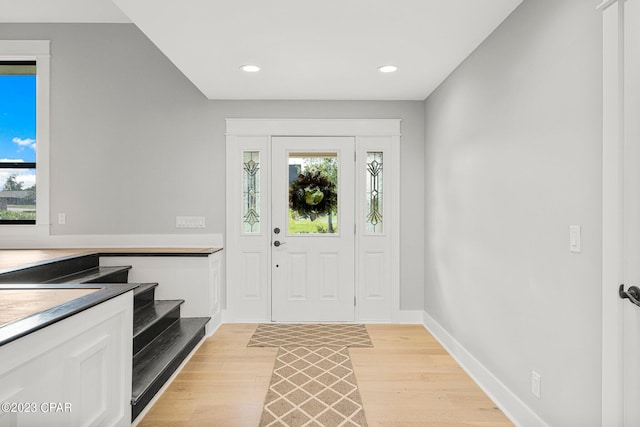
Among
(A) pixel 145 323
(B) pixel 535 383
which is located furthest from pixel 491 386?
(A) pixel 145 323

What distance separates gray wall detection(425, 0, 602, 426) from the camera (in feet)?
5.72

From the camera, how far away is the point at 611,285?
1591mm

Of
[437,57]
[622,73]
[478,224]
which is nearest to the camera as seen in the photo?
[622,73]

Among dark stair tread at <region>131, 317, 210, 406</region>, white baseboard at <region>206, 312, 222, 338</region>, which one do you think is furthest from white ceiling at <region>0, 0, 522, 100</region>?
white baseboard at <region>206, 312, 222, 338</region>

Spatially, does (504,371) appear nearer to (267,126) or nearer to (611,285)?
(611,285)

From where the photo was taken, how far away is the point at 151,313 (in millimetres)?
3232

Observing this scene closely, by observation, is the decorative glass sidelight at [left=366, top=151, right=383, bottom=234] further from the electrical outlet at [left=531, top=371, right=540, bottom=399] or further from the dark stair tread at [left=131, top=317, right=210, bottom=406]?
the electrical outlet at [left=531, top=371, right=540, bottom=399]

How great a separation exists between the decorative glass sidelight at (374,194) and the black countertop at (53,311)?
281cm

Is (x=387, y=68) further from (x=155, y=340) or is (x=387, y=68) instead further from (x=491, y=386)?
(x=155, y=340)

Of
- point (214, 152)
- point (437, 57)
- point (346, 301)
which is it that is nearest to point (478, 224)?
point (437, 57)

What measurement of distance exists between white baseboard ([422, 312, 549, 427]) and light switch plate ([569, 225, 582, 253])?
3.14ft

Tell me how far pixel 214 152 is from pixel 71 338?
296cm

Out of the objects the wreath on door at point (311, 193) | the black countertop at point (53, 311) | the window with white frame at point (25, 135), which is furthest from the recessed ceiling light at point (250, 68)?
the window with white frame at point (25, 135)

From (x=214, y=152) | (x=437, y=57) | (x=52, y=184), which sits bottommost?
(x=52, y=184)
